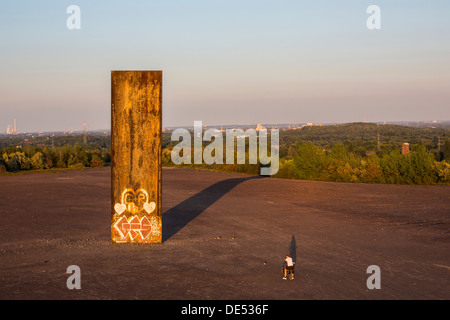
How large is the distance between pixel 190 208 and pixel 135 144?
7.36 metres

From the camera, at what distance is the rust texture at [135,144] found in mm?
12766

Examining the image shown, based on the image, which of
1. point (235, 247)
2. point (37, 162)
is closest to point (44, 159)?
point (37, 162)

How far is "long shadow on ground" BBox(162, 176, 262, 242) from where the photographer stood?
15.7 meters

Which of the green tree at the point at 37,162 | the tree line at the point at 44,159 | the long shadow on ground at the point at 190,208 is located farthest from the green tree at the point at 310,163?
the green tree at the point at 37,162

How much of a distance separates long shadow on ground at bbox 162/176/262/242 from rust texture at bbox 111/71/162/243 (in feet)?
5.93

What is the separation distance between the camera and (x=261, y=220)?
55.9 feet

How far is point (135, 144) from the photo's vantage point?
12.8 metres

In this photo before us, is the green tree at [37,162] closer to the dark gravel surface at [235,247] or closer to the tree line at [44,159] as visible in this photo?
the tree line at [44,159]

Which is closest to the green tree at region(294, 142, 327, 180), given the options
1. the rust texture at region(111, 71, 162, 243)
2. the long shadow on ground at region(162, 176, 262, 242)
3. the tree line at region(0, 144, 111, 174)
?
the long shadow on ground at region(162, 176, 262, 242)

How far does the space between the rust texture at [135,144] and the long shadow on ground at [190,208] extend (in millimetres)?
1808

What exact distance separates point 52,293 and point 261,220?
31.5 feet

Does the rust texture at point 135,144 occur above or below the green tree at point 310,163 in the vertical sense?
above

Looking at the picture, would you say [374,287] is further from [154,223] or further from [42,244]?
[42,244]
